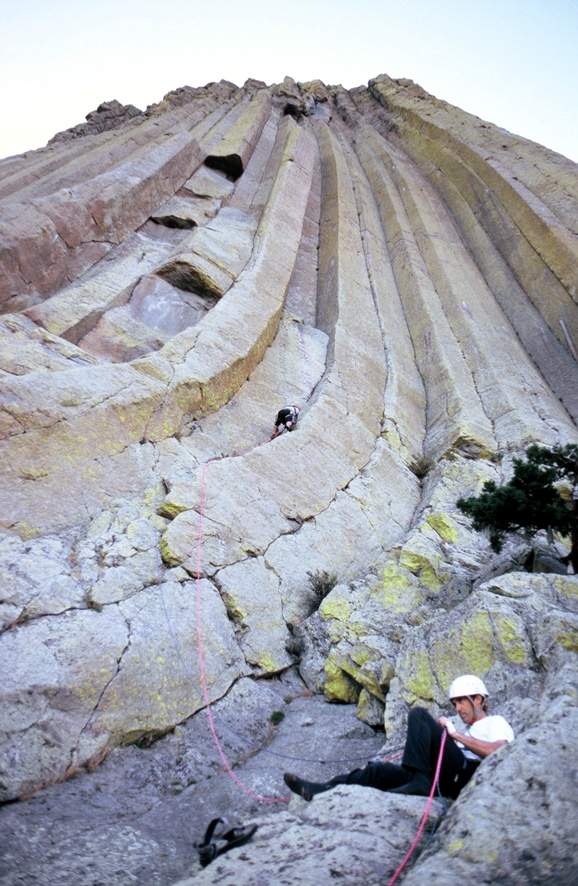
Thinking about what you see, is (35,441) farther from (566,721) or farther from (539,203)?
(539,203)

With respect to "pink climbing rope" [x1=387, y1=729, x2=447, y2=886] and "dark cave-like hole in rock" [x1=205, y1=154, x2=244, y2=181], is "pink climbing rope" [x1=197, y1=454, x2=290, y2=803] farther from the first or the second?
"dark cave-like hole in rock" [x1=205, y1=154, x2=244, y2=181]

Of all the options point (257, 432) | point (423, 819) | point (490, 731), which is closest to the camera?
point (423, 819)

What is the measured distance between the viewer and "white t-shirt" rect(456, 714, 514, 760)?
4.13 metres

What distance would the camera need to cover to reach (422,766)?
4211 millimetres

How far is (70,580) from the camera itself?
6668 millimetres

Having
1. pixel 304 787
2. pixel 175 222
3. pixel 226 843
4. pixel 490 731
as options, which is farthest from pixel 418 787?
pixel 175 222

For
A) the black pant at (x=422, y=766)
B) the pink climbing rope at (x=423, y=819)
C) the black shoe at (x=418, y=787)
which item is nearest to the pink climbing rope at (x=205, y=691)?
the black pant at (x=422, y=766)

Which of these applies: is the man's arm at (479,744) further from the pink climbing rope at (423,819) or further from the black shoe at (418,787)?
the black shoe at (418,787)

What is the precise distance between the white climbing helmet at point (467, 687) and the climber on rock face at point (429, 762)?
0.26 metres

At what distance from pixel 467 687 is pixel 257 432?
7.55 meters

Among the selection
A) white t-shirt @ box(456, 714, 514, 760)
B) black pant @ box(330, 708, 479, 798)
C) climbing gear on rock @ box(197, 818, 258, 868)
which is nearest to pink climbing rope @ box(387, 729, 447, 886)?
black pant @ box(330, 708, 479, 798)

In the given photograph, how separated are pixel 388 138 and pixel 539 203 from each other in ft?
56.8

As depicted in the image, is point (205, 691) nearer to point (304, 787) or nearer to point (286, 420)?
point (304, 787)

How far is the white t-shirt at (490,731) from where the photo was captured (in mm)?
4129
